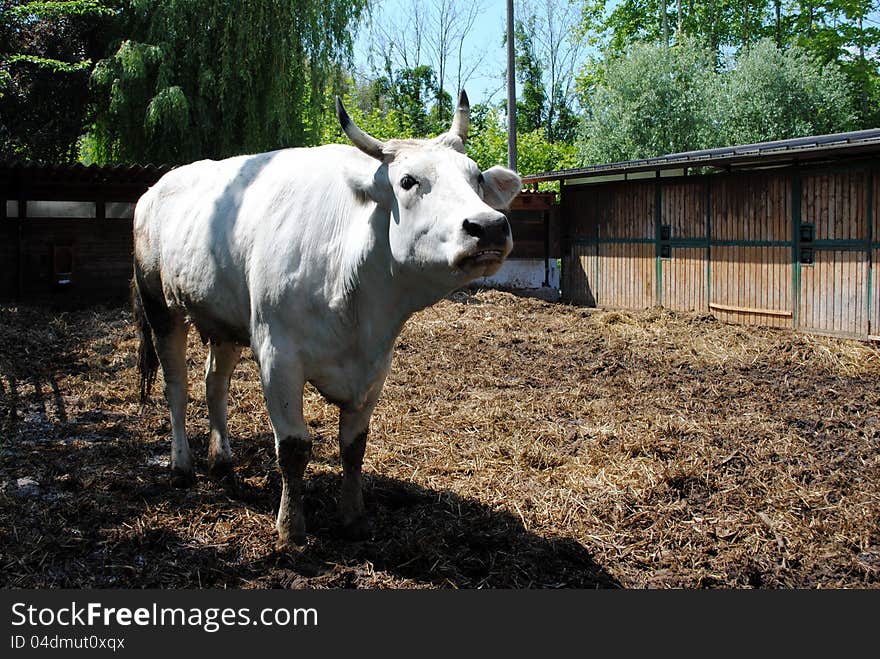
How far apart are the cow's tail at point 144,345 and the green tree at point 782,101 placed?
23.9m

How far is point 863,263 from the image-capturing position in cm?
1070

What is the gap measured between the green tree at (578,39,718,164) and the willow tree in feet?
43.9

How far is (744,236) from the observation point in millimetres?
12625

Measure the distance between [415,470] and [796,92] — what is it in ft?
80.4

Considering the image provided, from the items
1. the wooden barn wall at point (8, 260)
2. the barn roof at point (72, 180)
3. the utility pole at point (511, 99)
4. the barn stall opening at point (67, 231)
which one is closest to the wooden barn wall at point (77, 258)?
the barn stall opening at point (67, 231)

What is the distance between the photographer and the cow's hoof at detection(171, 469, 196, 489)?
4984mm

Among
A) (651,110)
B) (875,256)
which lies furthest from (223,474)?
(651,110)

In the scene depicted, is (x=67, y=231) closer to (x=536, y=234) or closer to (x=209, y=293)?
(x=536, y=234)

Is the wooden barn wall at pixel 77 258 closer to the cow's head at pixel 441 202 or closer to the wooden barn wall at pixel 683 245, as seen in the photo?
the wooden barn wall at pixel 683 245

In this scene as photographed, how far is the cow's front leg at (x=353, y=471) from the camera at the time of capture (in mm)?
4215

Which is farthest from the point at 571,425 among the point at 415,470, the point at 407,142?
the point at 407,142

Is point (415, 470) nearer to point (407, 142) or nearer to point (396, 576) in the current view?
point (396, 576)

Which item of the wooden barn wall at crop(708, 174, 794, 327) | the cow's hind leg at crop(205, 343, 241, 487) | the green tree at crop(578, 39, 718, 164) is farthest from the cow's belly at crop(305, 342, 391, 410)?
the green tree at crop(578, 39, 718, 164)

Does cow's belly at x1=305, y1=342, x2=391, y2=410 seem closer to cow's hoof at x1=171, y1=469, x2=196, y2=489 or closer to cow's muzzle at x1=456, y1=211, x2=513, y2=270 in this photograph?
cow's muzzle at x1=456, y1=211, x2=513, y2=270
